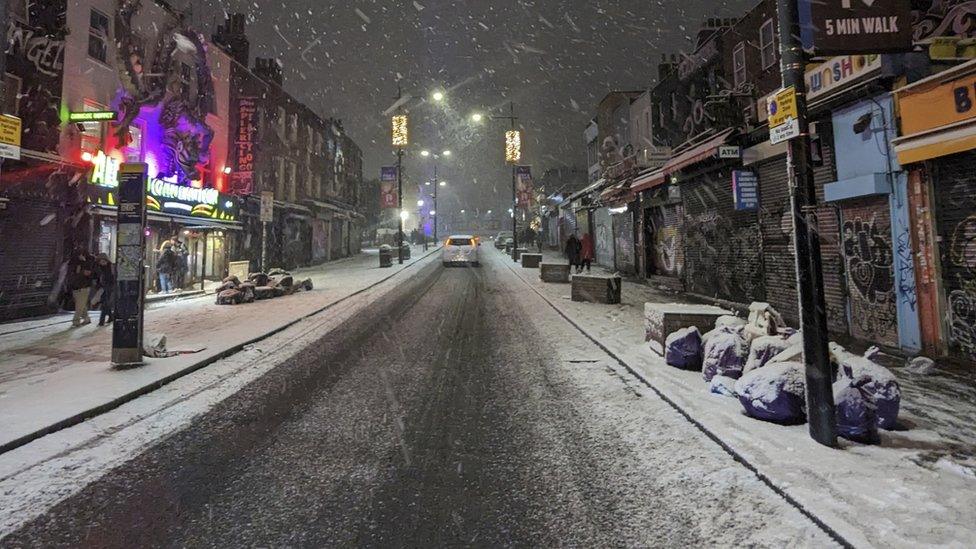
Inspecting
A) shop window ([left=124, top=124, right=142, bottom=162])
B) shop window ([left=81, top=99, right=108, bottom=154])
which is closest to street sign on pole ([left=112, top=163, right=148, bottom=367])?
shop window ([left=81, top=99, right=108, bottom=154])

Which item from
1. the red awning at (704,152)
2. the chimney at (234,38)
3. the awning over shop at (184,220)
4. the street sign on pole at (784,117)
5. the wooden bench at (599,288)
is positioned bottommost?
the wooden bench at (599,288)

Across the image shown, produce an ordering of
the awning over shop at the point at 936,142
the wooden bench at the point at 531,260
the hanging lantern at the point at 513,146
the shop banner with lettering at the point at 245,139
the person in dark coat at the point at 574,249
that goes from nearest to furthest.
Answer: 1. the awning over shop at the point at 936,142
2. the person in dark coat at the point at 574,249
3. the shop banner with lettering at the point at 245,139
4. the wooden bench at the point at 531,260
5. the hanging lantern at the point at 513,146

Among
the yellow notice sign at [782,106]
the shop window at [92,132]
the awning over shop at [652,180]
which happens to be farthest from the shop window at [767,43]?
the shop window at [92,132]

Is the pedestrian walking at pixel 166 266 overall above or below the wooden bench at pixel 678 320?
above

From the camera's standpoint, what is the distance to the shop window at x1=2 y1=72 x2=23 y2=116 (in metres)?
11.5

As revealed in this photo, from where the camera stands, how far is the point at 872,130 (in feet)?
26.2

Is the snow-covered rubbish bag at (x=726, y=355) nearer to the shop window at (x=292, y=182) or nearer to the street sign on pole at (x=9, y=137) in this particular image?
the street sign on pole at (x=9, y=137)

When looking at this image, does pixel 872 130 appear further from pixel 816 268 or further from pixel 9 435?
pixel 9 435

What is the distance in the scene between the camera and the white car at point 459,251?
1120 inches

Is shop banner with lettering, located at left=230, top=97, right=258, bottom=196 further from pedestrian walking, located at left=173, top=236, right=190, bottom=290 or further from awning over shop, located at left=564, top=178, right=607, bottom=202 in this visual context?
→ awning over shop, located at left=564, top=178, right=607, bottom=202

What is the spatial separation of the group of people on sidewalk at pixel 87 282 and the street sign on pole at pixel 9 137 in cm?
250

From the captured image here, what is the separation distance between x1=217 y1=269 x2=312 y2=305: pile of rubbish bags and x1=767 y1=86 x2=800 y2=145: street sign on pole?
46.6 ft

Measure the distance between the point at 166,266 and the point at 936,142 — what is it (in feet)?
65.9

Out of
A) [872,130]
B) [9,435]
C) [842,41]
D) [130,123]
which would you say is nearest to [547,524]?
[842,41]
